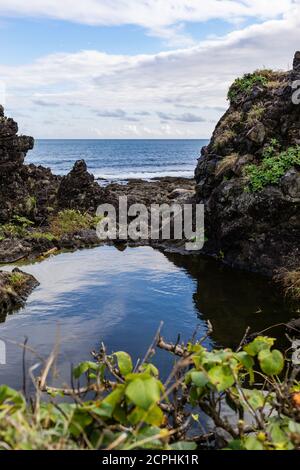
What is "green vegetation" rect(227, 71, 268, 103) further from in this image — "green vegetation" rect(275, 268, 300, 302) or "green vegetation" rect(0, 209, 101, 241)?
"green vegetation" rect(275, 268, 300, 302)

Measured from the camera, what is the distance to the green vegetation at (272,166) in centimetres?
1992

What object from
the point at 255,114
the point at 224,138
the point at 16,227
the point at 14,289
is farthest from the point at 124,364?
the point at 16,227

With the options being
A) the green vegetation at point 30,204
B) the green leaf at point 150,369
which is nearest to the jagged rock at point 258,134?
the green vegetation at point 30,204

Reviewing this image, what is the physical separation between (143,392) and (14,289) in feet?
47.4

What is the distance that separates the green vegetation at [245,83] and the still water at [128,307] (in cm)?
1031

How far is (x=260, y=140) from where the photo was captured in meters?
21.8

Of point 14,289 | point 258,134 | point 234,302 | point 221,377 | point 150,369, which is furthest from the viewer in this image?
point 258,134

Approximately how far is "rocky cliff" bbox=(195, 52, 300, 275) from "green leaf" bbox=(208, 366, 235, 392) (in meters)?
14.9

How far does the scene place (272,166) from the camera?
20.4 metres

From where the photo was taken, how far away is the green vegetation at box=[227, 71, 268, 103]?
1016 inches

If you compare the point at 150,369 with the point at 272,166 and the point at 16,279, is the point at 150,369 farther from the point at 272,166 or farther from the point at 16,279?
Result: the point at 272,166

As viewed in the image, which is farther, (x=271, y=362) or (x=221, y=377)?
(x=271, y=362)

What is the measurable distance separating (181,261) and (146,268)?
230 centimetres

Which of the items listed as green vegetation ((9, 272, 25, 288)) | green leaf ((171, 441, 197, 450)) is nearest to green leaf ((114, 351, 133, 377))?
green leaf ((171, 441, 197, 450))
